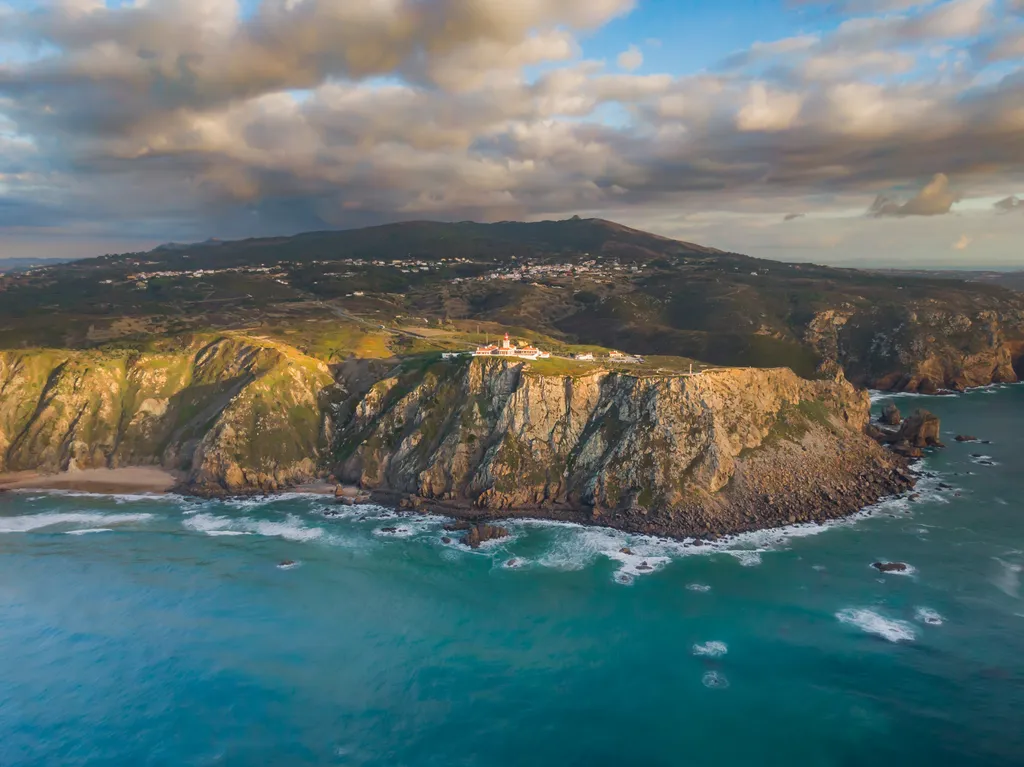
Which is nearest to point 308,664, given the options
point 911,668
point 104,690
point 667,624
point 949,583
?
point 104,690

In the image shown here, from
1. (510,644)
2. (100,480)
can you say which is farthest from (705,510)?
(100,480)

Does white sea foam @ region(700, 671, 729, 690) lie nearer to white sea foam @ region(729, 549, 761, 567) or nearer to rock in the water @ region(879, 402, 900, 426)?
white sea foam @ region(729, 549, 761, 567)

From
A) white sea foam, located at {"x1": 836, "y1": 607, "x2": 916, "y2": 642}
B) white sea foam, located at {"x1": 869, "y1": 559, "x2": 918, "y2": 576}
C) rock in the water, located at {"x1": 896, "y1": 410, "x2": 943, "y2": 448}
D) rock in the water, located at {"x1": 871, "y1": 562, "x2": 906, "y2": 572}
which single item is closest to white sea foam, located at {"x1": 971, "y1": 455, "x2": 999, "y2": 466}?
rock in the water, located at {"x1": 896, "y1": 410, "x2": 943, "y2": 448}

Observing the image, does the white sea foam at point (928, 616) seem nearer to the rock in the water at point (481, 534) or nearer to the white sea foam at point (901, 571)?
the white sea foam at point (901, 571)

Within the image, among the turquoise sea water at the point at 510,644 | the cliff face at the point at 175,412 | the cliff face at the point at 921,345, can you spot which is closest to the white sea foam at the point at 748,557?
the turquoise sea water at the point at 510,644

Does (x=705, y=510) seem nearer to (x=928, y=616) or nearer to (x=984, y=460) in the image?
(x=928, y=616)
